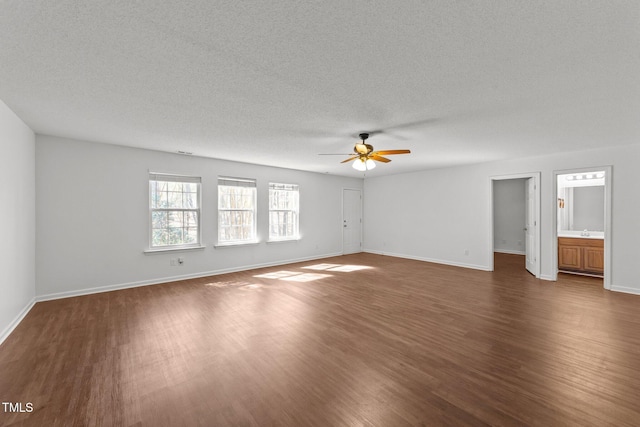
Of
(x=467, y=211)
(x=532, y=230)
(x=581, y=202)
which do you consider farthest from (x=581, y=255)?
(x=467, y=211)

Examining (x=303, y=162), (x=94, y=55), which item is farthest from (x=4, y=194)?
(x=303, y=162)

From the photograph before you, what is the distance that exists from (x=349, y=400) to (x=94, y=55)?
10.2ft

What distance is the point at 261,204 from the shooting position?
627 cm

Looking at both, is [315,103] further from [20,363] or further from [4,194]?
[20,363]

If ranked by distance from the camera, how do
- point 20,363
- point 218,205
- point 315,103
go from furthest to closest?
1. point 218,205
2. point 315,103
3. point 20,363

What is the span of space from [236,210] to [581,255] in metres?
7.40

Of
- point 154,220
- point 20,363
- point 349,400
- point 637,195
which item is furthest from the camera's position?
point 154,220

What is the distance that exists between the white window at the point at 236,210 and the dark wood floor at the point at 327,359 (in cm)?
181

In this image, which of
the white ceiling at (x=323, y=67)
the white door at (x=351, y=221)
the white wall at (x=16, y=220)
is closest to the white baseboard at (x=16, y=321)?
the white wall at (x=16, y=220)

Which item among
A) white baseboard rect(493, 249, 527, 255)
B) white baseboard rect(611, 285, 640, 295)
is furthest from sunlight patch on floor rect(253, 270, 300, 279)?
white baseboard rect(493, 249, 527, 255)

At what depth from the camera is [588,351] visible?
2.46 meters

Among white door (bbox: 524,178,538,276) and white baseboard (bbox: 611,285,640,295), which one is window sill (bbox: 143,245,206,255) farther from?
white baseboard (bbox: 611,285,640,295)

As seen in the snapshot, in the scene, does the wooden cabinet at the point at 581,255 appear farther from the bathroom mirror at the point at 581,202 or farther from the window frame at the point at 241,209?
the window frame at the point at 241,209

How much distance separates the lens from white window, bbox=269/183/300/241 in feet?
21.6
